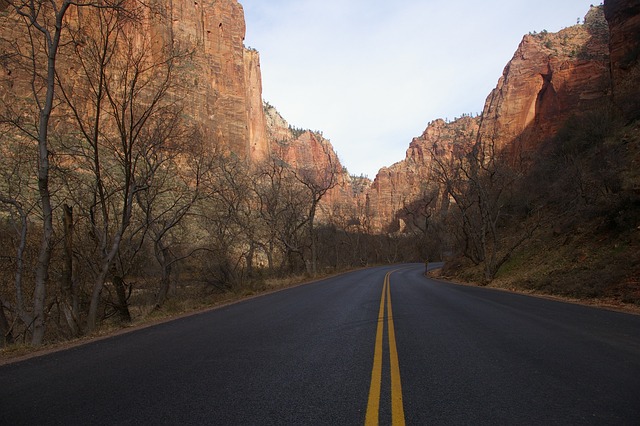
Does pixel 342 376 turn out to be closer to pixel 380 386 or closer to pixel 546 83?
pixel 380 386

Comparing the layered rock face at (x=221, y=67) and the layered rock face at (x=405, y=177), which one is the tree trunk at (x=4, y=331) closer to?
the layered rock face at (x=221, y=67)

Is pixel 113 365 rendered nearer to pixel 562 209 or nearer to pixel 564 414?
pixel 564 414

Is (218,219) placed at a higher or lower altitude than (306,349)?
higher

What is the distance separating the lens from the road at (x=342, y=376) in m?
3.27

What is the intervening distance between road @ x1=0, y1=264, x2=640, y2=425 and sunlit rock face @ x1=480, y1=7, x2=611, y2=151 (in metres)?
48.6

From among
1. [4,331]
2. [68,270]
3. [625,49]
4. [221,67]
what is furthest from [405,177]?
[68,270]

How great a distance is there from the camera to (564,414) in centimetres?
323

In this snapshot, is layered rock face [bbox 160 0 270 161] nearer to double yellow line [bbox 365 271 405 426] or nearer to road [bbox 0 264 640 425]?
road [bbox 0 264 640 425]

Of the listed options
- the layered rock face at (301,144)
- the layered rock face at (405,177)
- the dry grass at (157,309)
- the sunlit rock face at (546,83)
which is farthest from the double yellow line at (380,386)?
the layered rock face at (301,144)

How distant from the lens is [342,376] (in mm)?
4277

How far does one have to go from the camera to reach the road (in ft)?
10.7

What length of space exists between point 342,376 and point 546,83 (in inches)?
2960

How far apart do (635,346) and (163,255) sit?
1562 centimetres

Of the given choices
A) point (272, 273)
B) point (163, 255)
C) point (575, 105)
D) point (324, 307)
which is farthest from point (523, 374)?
point (575, 105)
